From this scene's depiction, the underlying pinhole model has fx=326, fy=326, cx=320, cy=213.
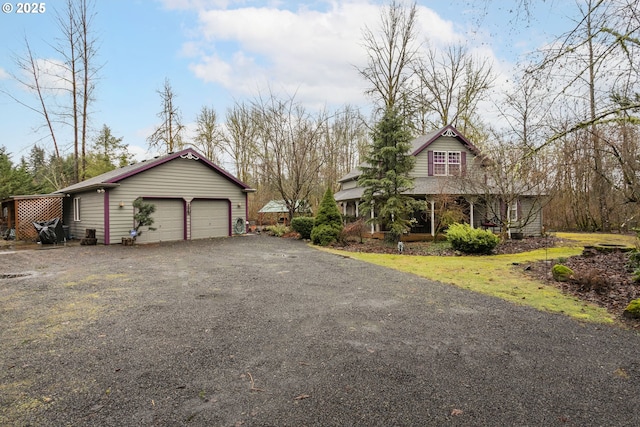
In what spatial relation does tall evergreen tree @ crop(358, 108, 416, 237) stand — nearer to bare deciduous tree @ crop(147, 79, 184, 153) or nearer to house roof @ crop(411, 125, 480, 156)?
house roof @ crop(411, 125, 480, 156)

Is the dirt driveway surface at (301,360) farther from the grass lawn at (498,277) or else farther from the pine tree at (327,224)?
the pine tree at (327,224)

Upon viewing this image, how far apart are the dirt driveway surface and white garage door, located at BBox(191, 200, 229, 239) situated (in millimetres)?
10167

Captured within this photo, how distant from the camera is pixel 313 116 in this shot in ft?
68.3

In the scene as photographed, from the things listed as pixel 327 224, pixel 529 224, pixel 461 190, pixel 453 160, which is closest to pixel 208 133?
pixel 327 224

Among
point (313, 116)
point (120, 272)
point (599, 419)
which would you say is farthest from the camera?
point (313, 116)

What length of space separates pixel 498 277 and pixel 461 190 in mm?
7731

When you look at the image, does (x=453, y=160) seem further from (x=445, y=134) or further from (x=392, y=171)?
(x=392, y=171)

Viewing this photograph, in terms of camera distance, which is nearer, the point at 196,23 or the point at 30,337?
the point at 30,337

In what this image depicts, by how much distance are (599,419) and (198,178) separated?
16.5 metres

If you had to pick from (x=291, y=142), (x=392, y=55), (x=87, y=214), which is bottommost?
(x=87, y=214)

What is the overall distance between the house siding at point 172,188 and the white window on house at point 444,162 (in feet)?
35.6

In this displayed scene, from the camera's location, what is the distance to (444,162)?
1814 cm

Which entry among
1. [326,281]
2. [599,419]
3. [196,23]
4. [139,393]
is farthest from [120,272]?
[196,23]

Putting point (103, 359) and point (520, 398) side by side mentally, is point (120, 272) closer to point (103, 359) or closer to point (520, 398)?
point (103, 359)
